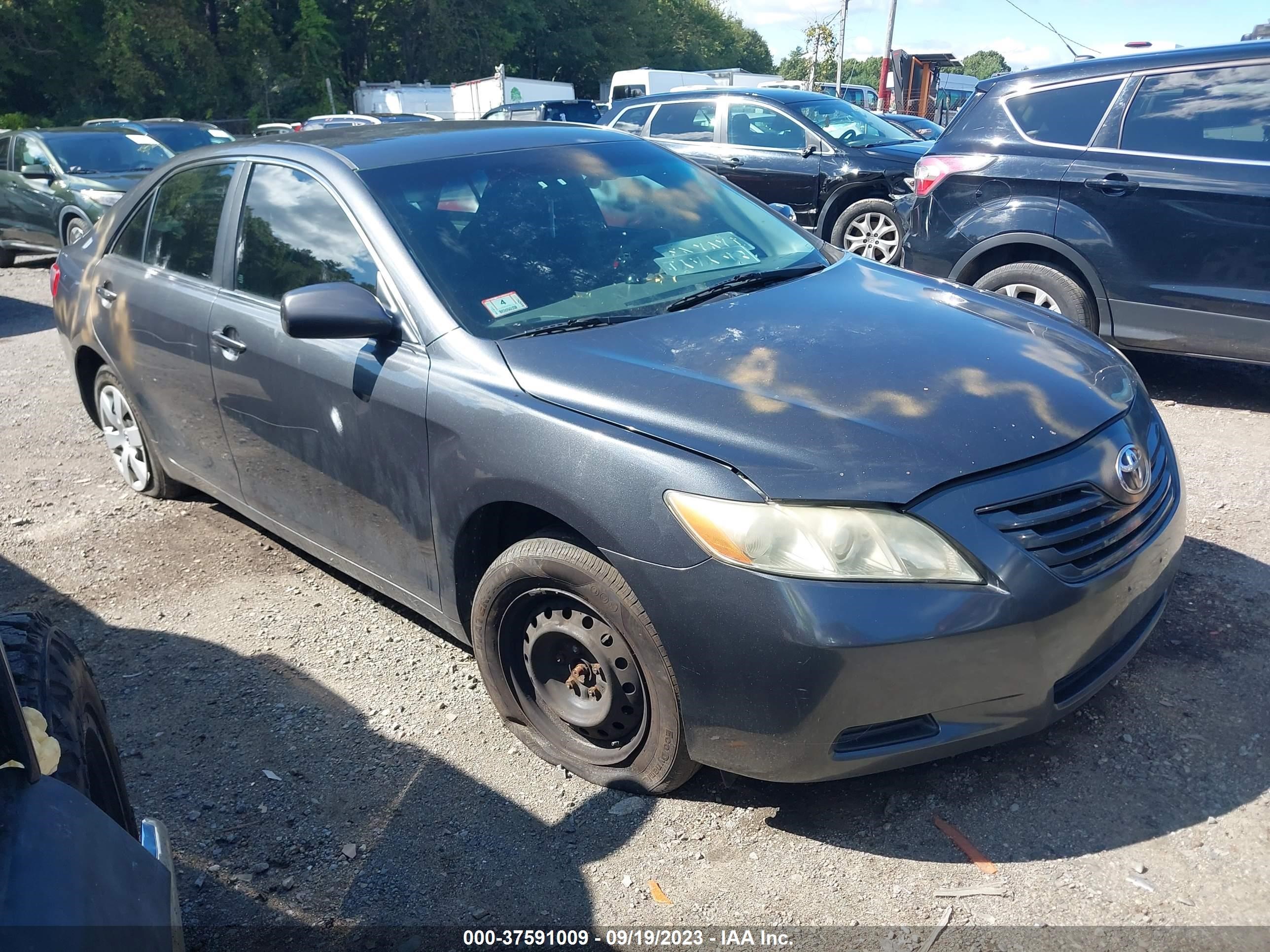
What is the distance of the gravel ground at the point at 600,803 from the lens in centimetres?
240

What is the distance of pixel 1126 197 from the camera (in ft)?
18.0

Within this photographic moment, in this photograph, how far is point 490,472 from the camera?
8.98 ft

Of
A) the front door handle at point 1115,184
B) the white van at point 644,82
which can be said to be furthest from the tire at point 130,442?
the white van at point 644,82

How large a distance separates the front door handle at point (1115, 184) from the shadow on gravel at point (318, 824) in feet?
15.0

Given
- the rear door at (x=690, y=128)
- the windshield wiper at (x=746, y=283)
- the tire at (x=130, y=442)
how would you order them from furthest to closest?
1. the rear door at (x=690, y=128)
2. the tire at (x=130, y=442)
3. the windshield wiper at (x=746, y=283)

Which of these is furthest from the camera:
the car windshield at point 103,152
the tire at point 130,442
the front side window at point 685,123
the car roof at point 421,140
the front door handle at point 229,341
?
the car windshield at point 103,152

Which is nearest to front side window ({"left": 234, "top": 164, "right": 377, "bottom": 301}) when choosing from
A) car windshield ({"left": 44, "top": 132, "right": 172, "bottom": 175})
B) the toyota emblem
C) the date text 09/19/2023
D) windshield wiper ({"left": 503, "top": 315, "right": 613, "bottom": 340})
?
windshield wiper ({"left": 503, "top": 315, "right": 613, "bottom": 340})

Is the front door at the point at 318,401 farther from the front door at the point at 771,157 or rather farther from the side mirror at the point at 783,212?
the front door at the point at 771,157

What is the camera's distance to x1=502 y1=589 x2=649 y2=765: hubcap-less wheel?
8.70 feet

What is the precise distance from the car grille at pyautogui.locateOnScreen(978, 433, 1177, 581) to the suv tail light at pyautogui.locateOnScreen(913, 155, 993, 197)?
3.96 metres

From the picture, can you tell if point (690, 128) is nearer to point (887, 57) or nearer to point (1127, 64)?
point (1127, 64)

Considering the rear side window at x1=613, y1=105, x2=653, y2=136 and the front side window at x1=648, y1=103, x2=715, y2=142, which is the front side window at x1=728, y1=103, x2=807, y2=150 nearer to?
the front side window at x1=648, y1=103, x2=715, y2=142

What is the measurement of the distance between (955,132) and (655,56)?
6123cm

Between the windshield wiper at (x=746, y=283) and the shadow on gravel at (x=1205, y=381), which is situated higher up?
the windshield wiper at (x=746, y=283)
